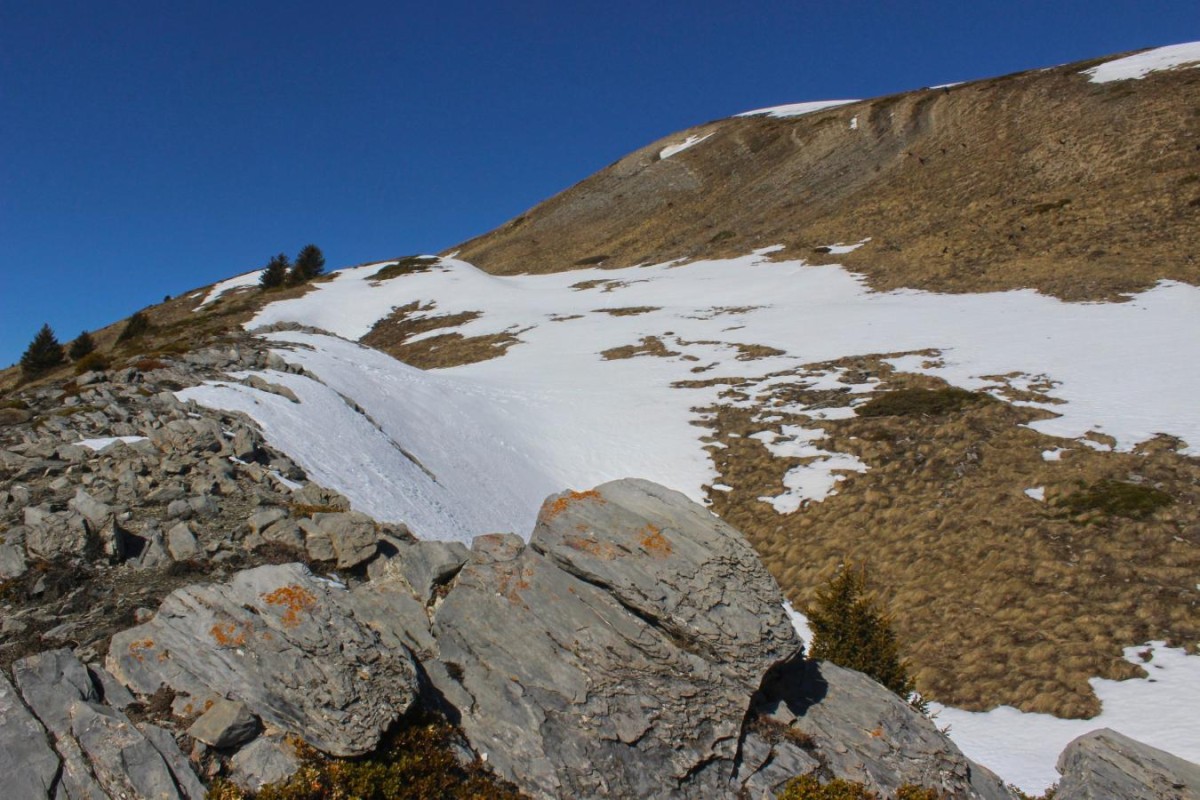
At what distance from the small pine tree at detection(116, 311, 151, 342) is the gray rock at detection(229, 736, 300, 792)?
60.0 meters

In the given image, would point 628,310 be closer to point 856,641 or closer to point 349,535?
point 856,641

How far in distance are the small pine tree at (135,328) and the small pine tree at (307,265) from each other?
16979 mm

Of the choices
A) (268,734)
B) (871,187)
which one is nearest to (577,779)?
(268,734)

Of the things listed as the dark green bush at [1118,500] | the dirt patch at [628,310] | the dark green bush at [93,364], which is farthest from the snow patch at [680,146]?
the dark green bush at [1118,500]

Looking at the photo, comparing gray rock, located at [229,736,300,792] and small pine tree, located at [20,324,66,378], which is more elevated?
small pine tree, located at [20,324,66,378]

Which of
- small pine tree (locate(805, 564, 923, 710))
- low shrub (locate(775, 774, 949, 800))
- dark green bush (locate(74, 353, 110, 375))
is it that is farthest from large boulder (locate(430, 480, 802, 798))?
dark green bush (locate(74, 353, 110, 375))

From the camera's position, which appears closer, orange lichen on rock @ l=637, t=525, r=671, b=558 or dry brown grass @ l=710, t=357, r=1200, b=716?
orange lichen on rock @ l=637, t=525, r=671, b=558

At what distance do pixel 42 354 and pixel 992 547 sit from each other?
54.0 metres

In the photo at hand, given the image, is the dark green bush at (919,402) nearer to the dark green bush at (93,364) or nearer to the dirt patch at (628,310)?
the dirt patch at (628,310)

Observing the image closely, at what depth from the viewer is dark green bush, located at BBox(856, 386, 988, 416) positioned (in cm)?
2411

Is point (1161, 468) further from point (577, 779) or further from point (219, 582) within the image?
point (219, 582)

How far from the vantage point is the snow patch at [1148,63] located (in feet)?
194

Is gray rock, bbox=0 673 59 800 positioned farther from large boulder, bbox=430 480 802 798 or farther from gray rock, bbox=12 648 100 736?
large boulder, bbox=430 480 802 798

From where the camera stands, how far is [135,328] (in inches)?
2213
